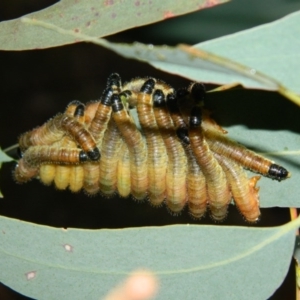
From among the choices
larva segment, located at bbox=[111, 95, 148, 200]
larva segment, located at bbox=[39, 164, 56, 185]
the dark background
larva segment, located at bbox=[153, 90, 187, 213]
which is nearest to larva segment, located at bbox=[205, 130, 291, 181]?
larva segment, located at bbox=[153, 90, 187, 213]

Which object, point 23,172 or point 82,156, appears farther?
point 23,172

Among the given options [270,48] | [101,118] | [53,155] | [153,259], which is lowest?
[153,259]

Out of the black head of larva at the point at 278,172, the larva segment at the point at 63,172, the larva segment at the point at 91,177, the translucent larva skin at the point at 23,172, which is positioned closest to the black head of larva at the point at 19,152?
the translucent larva skin at the point at 23,172

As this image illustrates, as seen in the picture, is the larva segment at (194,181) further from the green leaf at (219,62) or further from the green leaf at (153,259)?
the green leaf at (219,62)

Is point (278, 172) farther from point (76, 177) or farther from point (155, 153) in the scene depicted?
point (76, 177)

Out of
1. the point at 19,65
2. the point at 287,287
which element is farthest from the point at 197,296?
the point at 19,65

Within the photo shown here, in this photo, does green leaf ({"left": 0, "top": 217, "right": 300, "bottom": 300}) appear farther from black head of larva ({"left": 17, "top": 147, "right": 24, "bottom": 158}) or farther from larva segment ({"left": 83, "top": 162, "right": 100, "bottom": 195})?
black head of larva ({"left": 17, "top": 147, "right": 24, "bottom": 158})

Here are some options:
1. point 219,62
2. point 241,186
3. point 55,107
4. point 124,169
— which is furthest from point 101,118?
point 55,107
